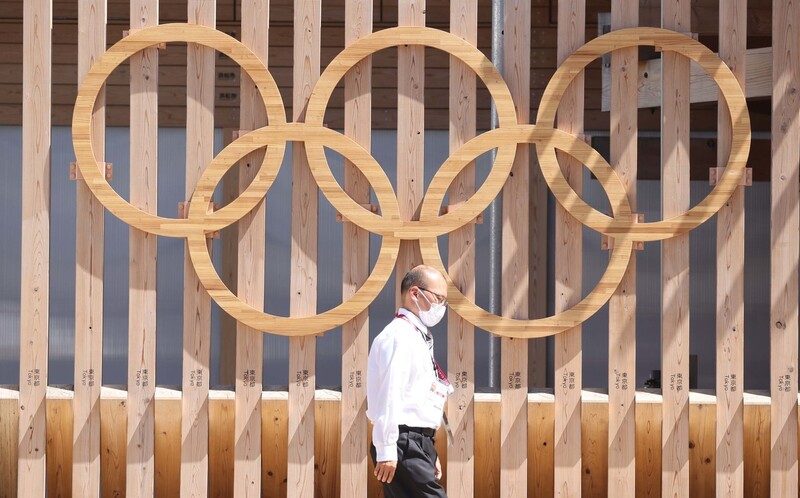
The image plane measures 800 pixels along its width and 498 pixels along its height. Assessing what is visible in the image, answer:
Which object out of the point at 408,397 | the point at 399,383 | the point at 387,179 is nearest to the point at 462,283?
the point at 387,179

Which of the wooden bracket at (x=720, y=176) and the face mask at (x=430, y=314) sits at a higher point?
the wooden bracket at (x=720, y=176)

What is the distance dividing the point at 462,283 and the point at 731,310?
5.74 feet

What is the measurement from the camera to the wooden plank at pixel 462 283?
7.29 meters

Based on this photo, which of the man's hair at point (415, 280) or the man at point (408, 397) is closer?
the man at point (408, 397)

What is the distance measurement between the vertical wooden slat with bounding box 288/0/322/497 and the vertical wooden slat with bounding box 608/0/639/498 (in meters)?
1.93

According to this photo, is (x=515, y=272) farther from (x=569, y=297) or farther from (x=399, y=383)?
→ (x=399, y=383)

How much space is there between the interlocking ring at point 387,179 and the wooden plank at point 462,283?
0.10 m

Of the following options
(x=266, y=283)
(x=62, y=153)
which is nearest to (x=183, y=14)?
(x=62, y=153)

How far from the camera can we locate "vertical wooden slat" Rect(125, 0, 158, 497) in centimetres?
731

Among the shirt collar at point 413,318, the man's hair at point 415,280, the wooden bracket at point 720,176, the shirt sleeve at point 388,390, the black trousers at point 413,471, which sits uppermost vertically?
the wooden bracket at point 720,176

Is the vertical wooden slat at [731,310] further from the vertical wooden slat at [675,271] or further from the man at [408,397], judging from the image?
the man at [408,397]

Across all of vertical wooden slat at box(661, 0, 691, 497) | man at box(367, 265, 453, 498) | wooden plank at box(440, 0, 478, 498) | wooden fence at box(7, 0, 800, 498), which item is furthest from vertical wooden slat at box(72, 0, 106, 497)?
vertical wooden slat at box(661, 0, 691, 497)

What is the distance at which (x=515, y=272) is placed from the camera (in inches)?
289

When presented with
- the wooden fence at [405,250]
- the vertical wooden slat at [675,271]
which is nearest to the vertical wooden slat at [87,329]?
the wooden fence at [405,250]
